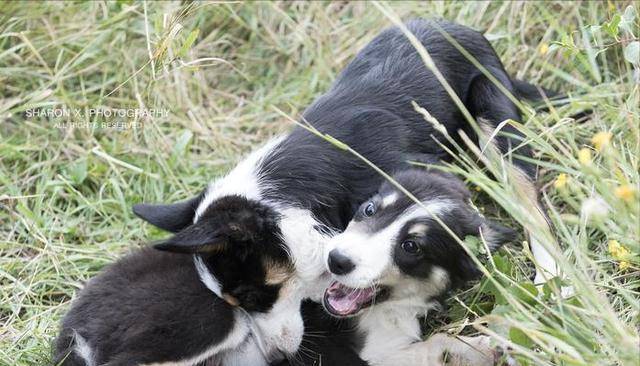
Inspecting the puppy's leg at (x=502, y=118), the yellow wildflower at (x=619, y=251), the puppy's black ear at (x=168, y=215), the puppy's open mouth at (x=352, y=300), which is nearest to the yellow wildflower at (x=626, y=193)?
the yellow wildflower at (x=619, y=251)

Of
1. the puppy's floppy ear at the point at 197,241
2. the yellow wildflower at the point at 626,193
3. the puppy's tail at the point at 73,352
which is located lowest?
the puppy's tail at the point at 73,352

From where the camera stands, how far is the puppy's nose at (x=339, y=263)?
12.9ft

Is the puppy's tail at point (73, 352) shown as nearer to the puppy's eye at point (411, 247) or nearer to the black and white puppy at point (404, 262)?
the black and white puppy at point (404, 262)

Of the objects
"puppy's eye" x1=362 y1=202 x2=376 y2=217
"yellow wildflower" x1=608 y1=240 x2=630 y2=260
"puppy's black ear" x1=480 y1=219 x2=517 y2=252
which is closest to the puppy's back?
"puppy's eye" x1=362 y1=202 x2=376 y2=217

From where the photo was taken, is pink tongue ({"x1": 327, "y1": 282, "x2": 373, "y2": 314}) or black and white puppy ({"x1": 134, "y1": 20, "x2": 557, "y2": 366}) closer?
pink tongue ({"x1": 327, "y1": 282, "x2": 373, "y2": 314})

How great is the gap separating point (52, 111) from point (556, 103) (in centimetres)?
314

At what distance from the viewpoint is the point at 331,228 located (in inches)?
175

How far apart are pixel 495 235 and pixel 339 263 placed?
0.76 m

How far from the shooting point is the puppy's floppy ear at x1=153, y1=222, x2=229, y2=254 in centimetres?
388

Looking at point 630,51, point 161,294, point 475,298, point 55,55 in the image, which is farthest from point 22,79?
point 630,51

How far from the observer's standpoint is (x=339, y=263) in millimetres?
3945

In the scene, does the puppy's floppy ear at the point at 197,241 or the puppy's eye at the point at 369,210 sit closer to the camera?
the puppy's floppy ear at the point at 197,241

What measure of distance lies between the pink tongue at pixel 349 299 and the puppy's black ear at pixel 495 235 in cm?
58

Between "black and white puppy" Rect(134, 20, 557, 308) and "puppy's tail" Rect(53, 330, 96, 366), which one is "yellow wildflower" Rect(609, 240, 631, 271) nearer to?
"black and white puppy" Rect(134, 20, 557, 308)
